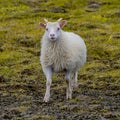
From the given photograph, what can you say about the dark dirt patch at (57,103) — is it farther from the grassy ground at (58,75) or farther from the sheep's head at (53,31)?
the sheep's head at (53,31)

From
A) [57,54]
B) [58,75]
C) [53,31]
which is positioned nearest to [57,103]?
[57,54]

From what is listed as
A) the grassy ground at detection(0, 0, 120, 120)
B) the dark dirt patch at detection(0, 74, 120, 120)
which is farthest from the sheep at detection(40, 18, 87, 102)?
the grassy ground at detection(0, 0, 120, 120)

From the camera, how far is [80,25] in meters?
39.1

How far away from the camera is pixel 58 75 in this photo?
918 inches

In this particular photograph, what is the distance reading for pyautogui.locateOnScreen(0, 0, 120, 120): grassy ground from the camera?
16.0 meters

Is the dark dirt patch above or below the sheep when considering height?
below

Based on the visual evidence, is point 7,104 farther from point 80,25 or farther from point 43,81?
point 80,25

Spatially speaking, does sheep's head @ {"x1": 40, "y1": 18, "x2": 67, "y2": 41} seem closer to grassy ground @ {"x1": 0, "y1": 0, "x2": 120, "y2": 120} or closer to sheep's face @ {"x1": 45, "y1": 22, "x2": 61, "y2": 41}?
sheep's face @ {"x1": 45, "y1": 22, "x2": 61, "y2": 41}

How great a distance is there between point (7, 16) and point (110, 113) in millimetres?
30170

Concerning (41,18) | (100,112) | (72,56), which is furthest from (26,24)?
(100,112)

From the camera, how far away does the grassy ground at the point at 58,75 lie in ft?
52.5

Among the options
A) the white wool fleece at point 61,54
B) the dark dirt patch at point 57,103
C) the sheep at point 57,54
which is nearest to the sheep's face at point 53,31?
the sheep at point 57,54

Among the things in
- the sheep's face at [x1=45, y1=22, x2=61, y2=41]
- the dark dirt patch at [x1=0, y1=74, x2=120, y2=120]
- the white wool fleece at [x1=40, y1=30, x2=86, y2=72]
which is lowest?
the dark dirt patch at [x1=0, y1=74, x2=120, y2=120]

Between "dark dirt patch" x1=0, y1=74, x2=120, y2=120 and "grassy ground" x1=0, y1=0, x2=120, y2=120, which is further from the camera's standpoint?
"grassy ground" x1=0, y1=0, x2=120, y2=120
